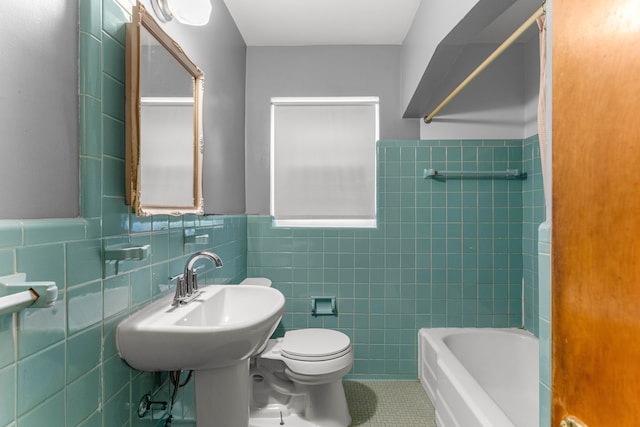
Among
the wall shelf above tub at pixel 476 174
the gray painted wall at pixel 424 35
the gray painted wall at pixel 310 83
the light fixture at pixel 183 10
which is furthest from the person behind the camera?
the gray painted wall at pixel 310 83

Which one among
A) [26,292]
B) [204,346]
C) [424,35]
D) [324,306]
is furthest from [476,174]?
[26,292]

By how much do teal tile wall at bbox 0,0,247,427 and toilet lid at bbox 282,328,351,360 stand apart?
2.70ft

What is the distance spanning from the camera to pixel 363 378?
245 cm

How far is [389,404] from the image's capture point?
216 cm

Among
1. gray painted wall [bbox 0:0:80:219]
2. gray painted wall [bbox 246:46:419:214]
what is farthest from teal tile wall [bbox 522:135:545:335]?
gray painted wall [bbox 0:0:80:219]

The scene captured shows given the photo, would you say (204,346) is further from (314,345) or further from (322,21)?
(322,21)

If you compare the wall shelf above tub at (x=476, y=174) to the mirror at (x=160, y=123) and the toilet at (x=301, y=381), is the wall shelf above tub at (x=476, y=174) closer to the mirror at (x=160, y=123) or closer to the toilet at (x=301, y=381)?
the toilet at (x=301, y=381)

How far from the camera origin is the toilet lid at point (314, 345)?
1.82 meters

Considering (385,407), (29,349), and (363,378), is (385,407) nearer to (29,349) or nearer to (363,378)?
(363,378)

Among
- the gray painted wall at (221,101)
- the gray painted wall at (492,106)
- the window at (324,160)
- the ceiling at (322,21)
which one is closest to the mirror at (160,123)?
the gray painted wall at (221,101)

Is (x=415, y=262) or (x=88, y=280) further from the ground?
(x=88, y=280)

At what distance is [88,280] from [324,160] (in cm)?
186

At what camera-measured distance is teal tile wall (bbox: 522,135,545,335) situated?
2.23m

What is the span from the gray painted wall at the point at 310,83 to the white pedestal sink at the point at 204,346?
1381 mm
